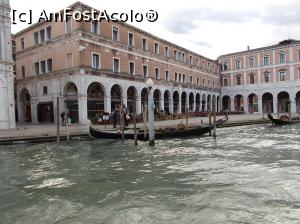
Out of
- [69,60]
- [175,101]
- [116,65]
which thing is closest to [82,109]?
[69,60]

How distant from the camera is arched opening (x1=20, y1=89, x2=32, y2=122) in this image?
27747mm

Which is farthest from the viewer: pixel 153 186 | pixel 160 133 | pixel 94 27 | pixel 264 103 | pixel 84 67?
pixel 264 103

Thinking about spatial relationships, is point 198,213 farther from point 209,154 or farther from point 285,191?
point 209,154

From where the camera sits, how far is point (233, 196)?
5.96m

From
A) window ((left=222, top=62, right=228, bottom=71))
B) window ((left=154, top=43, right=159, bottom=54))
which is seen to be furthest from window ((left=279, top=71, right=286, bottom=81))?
window ((left=154, top=43, right=159, bottom=54))

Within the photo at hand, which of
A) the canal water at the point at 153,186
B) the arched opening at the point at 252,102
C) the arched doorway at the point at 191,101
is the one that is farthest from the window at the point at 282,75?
the canal water at the point at 153,186

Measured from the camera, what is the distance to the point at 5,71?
1827 centimetres

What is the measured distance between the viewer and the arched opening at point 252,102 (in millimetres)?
44213

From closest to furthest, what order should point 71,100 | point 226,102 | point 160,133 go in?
point 160,133 < point 71,100 < point 226,102

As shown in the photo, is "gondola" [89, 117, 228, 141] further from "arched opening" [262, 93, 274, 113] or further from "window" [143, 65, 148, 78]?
"arched opening" [262, 93, 274, 113]

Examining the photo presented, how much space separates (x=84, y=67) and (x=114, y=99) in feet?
15.2

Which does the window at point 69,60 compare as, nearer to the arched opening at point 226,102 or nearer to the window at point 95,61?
the window at point 95,61

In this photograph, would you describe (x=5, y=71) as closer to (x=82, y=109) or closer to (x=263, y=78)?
(x=82, y=109)

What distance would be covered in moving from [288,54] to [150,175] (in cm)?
3661
